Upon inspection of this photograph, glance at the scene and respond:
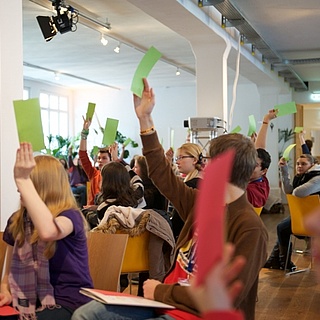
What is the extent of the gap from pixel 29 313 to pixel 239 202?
0.99m

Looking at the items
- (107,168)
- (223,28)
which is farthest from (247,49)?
(107,168)

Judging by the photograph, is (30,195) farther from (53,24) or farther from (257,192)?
(53,24)

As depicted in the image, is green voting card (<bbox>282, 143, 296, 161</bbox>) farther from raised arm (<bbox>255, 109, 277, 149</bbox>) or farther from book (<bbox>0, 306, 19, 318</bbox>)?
book (<bbox>0, 306, 19, 318</bbox>)

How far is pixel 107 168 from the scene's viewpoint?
14.4ft

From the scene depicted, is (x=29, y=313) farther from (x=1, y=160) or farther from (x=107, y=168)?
(x=107, y=168)

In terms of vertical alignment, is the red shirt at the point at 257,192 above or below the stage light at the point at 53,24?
below

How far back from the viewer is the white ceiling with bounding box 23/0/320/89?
315 inches

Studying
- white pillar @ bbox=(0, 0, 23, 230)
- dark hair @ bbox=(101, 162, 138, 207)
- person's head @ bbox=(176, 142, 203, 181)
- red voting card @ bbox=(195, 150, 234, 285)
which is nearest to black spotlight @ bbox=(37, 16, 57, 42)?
person's head @ bbox=(176, 142, 203, 181)

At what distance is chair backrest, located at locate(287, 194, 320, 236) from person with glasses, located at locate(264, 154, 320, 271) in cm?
7

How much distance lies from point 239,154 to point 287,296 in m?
3.69

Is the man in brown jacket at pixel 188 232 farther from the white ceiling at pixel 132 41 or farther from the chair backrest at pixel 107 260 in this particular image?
the white ceiling at pixel 132 41

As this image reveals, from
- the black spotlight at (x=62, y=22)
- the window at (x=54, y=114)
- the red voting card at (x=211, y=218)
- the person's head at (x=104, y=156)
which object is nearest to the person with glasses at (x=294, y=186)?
the person's head at (x=104, y=156)

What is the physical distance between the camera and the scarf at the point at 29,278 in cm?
245

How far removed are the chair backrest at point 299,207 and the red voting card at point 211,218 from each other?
18.5ft
